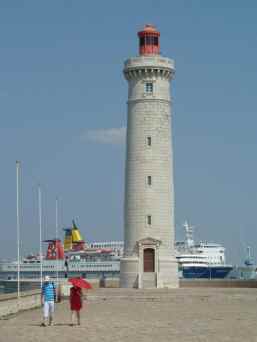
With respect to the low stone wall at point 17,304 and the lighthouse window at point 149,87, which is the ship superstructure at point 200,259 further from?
the low stone wall at point 17,304

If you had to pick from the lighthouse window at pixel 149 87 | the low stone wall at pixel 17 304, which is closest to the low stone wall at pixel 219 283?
the lighthouse window at pixel 149 87

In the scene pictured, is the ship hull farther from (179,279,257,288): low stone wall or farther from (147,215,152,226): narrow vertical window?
(147,215,152,226): narrow vertical window

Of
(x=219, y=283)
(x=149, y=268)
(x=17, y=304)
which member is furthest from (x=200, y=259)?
(x=17, y=304)

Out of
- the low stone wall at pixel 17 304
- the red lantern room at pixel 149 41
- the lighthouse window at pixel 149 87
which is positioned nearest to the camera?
the low stone wall at pixel 17 304

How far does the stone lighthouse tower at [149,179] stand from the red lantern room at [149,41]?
0.33 metres

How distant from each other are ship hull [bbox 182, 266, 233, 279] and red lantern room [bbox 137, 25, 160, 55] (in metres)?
67.4

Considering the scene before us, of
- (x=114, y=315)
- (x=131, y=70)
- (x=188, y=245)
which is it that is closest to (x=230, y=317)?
(x=114, y=315)

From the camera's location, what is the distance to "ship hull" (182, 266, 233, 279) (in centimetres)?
11978

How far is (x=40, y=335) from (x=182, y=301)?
18539mm

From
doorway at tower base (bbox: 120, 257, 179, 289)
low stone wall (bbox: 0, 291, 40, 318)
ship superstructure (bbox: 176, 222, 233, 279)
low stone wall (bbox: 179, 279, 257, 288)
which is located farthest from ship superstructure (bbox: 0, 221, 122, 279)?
low stone wall (bbox: 0, 291, 40, 318)

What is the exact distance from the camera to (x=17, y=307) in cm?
3231

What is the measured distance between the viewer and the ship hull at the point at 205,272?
119781 millimetres

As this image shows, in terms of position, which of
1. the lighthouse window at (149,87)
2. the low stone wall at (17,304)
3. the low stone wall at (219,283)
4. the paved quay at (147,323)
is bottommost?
the paved quay at (147,323)

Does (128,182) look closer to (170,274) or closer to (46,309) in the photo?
(170,274)
